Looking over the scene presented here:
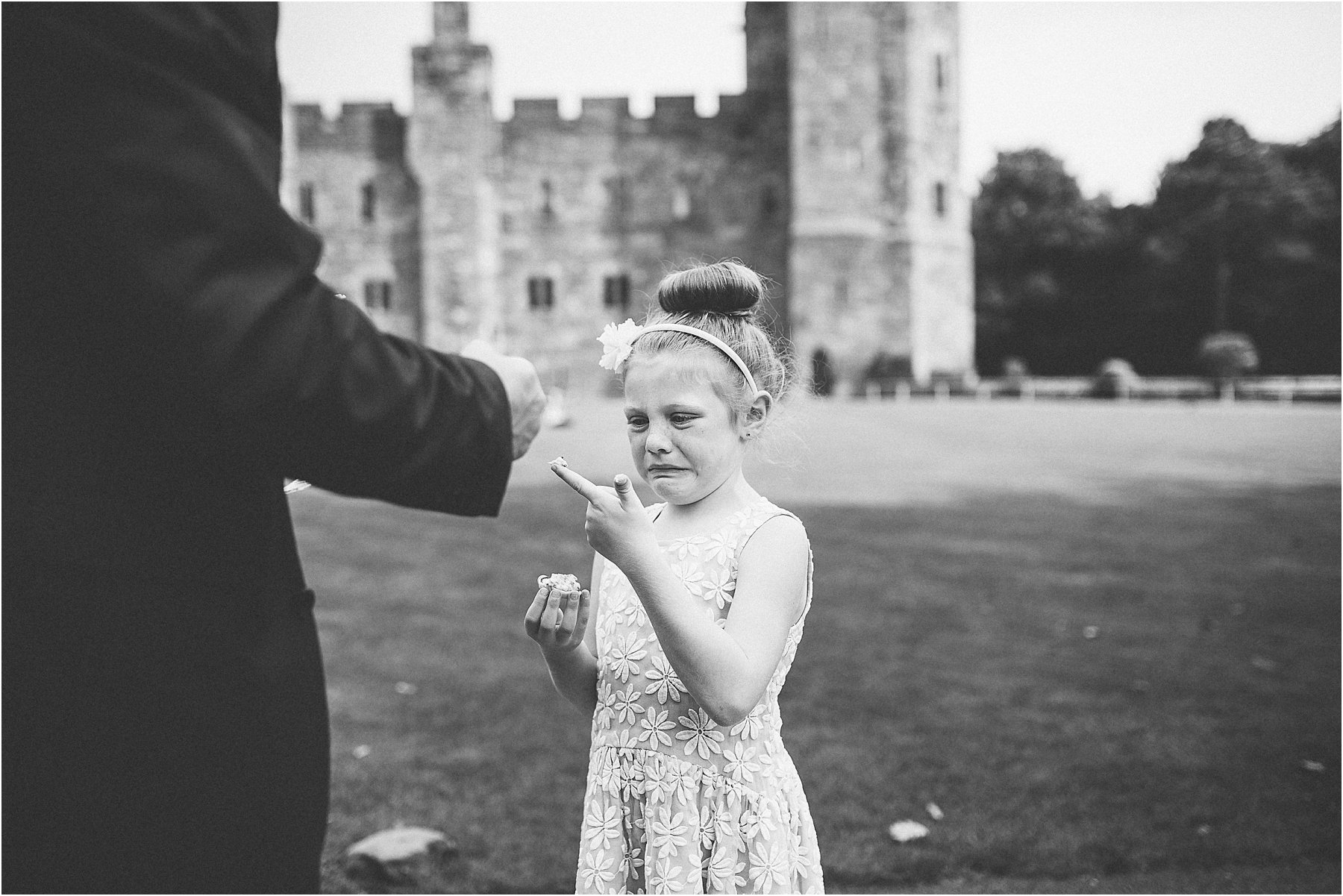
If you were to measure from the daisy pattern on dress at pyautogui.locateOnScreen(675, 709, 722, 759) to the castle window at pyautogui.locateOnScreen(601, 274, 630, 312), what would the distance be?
37.6 metres

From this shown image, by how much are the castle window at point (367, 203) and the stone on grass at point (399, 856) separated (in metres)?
37.9

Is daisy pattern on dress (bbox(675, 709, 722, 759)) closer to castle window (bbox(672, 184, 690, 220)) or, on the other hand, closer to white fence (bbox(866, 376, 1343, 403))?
white fence (bbox(866, 376, 1343, 403))

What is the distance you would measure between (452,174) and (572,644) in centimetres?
3785

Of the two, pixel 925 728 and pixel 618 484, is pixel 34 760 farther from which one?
pixel 925 728

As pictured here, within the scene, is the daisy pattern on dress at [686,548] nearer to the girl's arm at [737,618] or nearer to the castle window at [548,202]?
the girl's arm at [737,618]

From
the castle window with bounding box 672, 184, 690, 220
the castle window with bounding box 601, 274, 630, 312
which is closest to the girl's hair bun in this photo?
the castle window with bounding box 601, 274, 630, 312

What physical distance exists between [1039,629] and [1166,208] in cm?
4143

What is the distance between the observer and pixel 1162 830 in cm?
360

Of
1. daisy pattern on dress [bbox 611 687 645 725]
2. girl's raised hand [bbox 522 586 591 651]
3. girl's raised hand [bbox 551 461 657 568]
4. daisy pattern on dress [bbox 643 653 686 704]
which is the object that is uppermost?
girl's raised hand [bbox 551 461 657 568]

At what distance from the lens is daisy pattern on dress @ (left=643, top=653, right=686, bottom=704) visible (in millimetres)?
1981

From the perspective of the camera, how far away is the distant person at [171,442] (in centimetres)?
120

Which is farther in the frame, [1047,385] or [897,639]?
[1047,385]

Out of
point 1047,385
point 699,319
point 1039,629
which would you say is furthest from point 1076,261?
point 699,319

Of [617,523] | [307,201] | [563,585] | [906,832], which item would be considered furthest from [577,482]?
[307,201]
